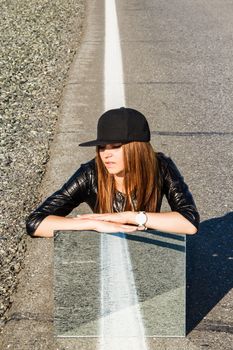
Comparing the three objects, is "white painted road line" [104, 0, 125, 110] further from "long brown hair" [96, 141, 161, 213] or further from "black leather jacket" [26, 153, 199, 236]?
"long brown hair" [96, 141, 161, 213]

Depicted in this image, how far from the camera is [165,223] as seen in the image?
4.28 metres

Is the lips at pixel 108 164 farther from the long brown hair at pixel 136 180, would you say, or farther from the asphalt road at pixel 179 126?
the asphalt road at pixel 179 126

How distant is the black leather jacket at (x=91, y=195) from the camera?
4.46 meters

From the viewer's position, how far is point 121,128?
4.17 meters

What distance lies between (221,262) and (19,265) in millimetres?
1154

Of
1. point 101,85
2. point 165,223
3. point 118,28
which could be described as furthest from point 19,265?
point 118,28

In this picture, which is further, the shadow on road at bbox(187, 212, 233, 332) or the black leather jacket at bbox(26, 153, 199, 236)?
the shadow on road at bbox(187, 212, 233, 332)

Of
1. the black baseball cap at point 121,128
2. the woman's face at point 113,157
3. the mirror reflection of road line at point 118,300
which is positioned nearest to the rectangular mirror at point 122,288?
the mirror reflection of road line at point 118,300

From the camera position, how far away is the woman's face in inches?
165

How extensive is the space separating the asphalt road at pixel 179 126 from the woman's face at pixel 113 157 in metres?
0.82

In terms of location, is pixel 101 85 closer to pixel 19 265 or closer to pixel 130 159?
pixel 19 265

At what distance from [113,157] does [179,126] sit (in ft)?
13.8

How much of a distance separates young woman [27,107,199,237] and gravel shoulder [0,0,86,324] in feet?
1.93

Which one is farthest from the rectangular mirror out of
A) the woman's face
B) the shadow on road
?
the woman's face
